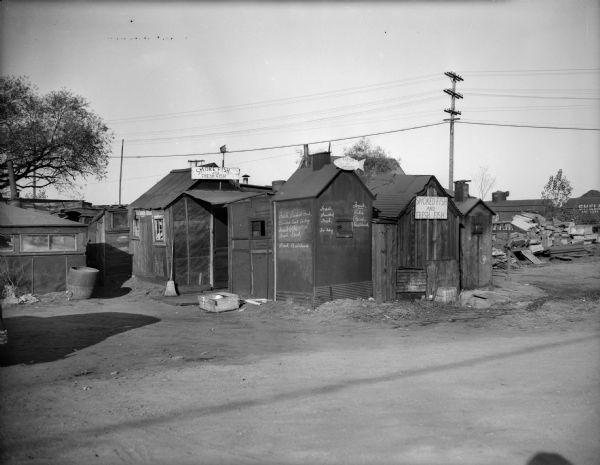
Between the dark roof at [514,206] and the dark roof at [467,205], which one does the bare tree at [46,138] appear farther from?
the dark roof at [514,206]

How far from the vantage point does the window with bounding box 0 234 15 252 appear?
16.3 metres

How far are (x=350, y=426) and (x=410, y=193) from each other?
12.9 metres

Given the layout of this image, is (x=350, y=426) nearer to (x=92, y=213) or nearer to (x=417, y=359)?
(x=417, y=359)

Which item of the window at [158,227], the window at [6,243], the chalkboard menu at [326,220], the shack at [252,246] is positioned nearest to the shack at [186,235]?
the window at [158,227]

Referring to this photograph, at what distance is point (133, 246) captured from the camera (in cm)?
2120

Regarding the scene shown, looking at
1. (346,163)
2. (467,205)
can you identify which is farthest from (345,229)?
(467,205)

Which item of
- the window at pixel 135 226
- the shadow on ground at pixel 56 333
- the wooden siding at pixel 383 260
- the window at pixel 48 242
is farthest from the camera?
the window at pixel 135 226

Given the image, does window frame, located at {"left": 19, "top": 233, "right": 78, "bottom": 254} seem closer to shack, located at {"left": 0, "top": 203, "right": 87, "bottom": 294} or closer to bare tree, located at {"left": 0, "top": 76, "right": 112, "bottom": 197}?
shack, located at {"left": 0, "top": 203, "right": 87, "bottom": 294}

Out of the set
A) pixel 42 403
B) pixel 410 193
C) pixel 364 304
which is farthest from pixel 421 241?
pixel 42 403

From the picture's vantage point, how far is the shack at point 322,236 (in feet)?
46.4

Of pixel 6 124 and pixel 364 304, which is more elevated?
pixel 6 124

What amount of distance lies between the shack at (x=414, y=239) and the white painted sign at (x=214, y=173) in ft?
20.0

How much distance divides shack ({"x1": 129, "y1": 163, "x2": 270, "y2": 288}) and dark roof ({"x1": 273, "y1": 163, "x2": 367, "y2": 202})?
252 centimetres

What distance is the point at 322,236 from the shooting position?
14227mm
